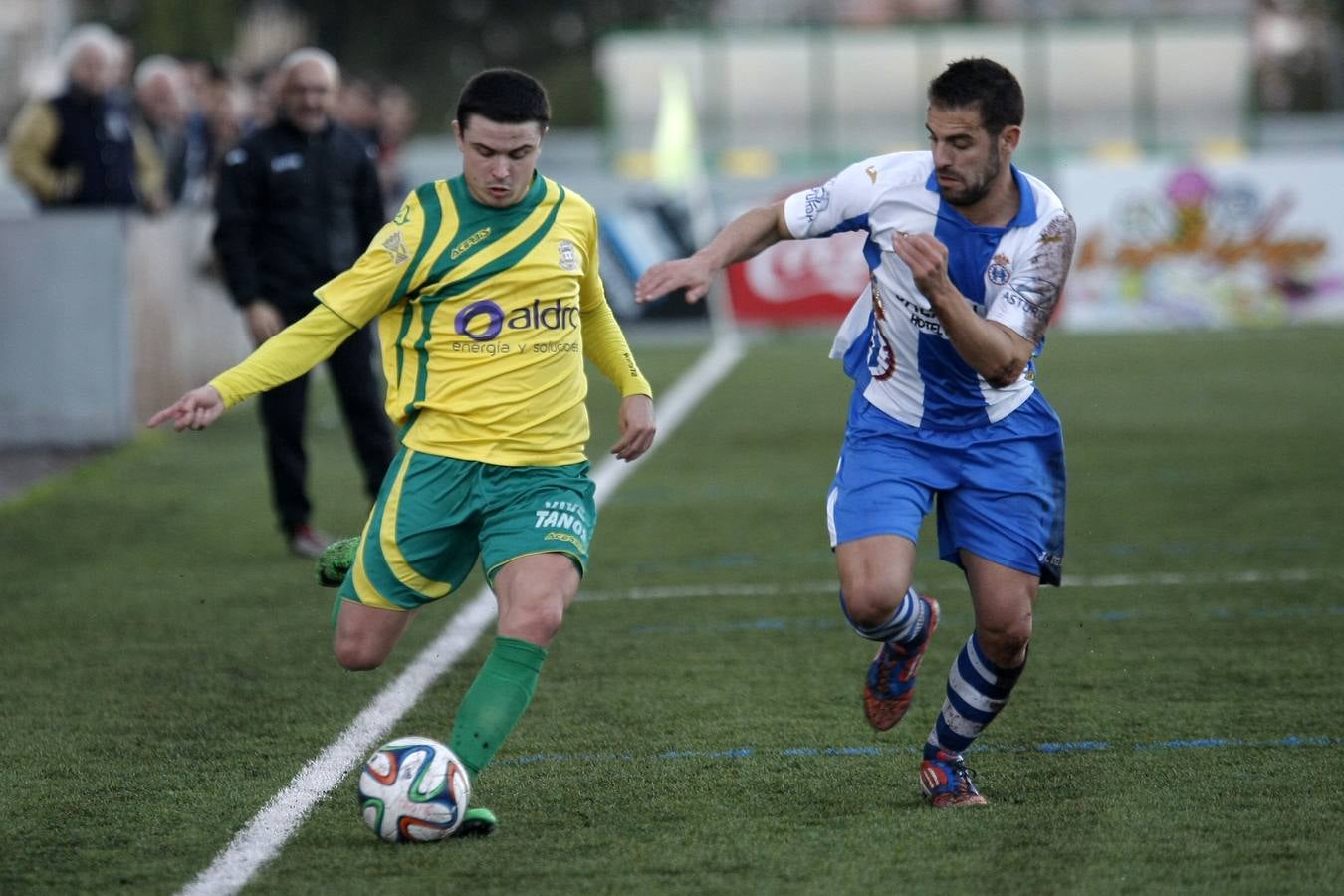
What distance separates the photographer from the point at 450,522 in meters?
5.45

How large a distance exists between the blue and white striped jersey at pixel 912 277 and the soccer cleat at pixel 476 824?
148 centimetres

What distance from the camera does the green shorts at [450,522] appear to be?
17.7 feet

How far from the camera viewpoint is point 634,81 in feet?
101

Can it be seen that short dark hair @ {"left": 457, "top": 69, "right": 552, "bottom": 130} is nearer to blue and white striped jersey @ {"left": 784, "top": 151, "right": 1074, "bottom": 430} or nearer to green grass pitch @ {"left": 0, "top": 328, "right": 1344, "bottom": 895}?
blue and white striped jersey @ {"left": 784, "top": 151, "right": 1074, "bottom": 430}

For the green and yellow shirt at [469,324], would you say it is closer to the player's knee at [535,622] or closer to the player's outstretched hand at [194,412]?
the player's outstretched hand at [194,412]

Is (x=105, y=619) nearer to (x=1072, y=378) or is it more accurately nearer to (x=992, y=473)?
(x=992, y=473)

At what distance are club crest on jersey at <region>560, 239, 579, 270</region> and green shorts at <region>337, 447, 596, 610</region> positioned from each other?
520mm

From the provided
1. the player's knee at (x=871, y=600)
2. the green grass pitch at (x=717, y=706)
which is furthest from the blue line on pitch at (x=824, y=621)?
the player's knee at (x=871, y=600)

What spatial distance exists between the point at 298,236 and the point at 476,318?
4247 millimetres

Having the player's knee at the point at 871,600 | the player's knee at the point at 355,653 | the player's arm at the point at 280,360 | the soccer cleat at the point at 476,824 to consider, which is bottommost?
the soccer cleat at the point at 476,824

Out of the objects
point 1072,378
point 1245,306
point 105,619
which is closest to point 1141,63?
point 1245,306

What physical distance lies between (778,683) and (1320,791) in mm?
1956

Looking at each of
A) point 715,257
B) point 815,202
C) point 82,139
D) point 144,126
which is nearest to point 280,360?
point 715,257

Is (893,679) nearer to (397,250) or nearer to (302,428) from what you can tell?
(397,250)
